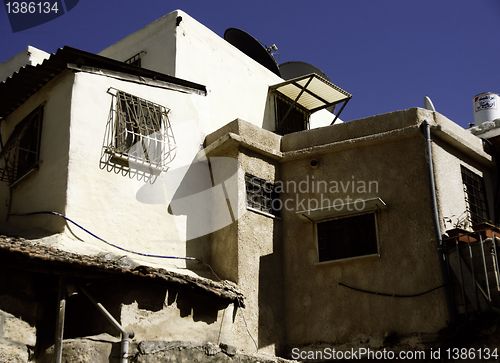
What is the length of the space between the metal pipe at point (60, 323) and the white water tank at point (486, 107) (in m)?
11.8

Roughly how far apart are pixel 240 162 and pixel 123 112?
2454 millimetres

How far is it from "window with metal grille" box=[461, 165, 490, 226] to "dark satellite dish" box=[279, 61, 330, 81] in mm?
5973

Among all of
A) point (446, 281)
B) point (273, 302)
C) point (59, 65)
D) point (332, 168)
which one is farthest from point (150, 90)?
point (446, 281)

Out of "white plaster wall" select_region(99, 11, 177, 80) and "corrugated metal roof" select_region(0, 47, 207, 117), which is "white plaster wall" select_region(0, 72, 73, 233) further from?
"white plaster wall" select_region(99, 11, 177, 80)

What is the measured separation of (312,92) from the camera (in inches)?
688

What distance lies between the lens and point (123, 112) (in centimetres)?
1374

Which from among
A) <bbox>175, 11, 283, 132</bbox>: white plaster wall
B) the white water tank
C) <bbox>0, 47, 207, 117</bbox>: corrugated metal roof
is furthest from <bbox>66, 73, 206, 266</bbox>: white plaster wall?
the white water tank

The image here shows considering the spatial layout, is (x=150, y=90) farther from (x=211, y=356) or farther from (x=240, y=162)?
(x=211, y=356)

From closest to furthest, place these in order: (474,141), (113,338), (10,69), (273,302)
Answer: (113,338) → (273,302) → (474,141) → (10,69)

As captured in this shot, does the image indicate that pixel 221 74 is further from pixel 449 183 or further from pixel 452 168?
pixel 449 183

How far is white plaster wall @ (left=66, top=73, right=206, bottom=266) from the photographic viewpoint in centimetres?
1256

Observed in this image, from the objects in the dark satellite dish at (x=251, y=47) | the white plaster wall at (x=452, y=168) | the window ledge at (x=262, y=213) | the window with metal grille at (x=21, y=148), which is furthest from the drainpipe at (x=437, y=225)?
the window with metal grille at (x=21, y=148)

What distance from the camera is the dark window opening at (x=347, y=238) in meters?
13.5

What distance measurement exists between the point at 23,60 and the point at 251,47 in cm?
571
